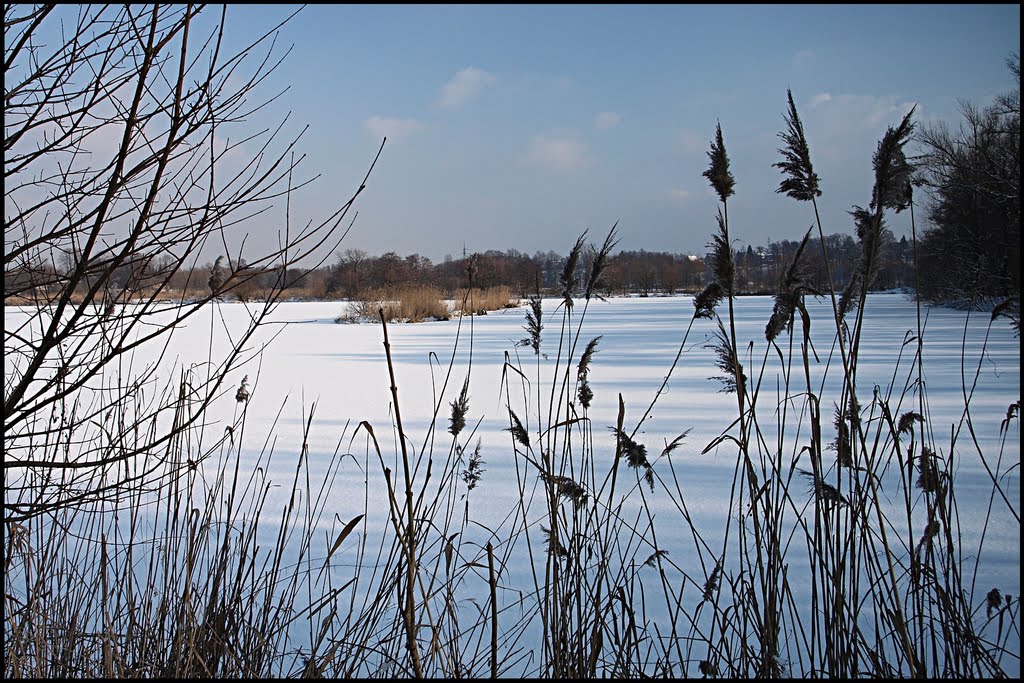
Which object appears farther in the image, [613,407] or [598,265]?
[613,407]

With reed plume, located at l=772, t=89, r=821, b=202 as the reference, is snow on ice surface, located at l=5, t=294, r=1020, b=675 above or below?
below

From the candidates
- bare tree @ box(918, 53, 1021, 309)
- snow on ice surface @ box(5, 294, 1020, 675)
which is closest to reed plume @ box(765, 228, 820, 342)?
snow on ice surface @ box(5, 294, 1020, 675)

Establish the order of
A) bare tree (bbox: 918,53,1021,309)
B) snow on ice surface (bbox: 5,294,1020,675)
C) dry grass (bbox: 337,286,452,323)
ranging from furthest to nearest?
dry grass (bbox: 337,286,452,323)
bare tree (bbox: 918,53,1021,309)
snow on ice surface (bbox: 5,294,1020,675)

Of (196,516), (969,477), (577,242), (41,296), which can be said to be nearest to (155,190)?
(41,296)

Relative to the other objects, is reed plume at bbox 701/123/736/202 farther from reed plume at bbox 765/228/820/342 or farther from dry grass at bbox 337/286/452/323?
dry grass at bbox 337/286/452/323

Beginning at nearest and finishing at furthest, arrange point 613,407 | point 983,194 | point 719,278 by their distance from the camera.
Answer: point 719,278, point 613,407, point 983,194

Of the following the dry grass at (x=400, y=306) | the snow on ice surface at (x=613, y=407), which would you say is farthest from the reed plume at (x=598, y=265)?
the dry grass at (x=400, y=306)

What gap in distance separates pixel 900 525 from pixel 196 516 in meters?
2.42

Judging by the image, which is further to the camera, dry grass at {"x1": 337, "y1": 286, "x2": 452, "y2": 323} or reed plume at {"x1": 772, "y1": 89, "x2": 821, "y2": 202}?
dry grass at {"x1": 337, "y1": 286, "x2": 452, "y2": 323}

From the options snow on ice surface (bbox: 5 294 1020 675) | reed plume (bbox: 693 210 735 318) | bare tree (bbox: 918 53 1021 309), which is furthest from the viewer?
bare tree (bbox: 918 53 1021 309)

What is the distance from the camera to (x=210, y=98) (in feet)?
4.12

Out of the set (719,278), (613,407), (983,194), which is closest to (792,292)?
(719,278)

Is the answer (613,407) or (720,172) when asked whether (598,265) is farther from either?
(613,407)

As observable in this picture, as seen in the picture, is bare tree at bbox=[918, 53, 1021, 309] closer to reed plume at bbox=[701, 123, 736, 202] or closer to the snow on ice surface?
the snow on ice surface
